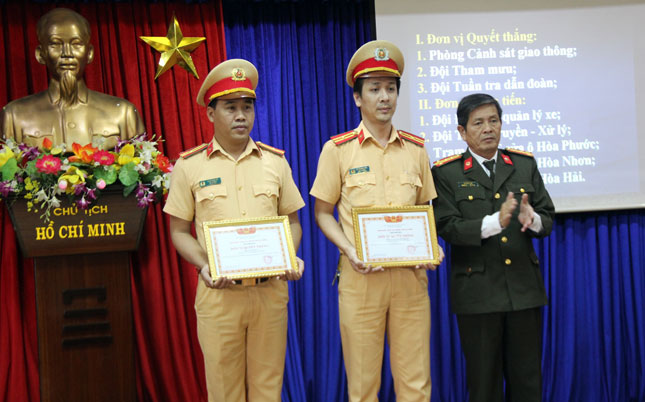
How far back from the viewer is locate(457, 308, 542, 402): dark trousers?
2.58 meters

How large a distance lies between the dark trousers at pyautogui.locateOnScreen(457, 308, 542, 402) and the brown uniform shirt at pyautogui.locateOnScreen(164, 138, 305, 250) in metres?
1.02

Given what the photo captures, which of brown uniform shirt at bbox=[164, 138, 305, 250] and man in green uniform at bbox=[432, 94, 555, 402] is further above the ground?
brown uniform shirt at bbox=[164, 138, 305, 250]

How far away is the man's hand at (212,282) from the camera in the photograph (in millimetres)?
2236

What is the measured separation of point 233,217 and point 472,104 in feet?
3.83

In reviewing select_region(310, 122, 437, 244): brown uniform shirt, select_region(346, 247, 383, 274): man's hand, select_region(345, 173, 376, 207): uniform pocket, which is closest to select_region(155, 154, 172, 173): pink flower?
select_region(310, 122, 437, 244): brown uniform shirt

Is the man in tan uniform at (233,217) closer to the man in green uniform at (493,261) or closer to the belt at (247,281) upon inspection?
the belt at (247,281)

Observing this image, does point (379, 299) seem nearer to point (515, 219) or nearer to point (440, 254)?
point (440, 254)

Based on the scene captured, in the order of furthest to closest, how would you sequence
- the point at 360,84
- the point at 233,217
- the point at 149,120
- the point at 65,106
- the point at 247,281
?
the point at 149,120
the point at 65,106
the point at 360,84
the point at 233,217
the point at 247,281

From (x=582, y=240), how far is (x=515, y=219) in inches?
61.0

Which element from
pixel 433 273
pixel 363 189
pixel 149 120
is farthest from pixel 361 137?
pixel 149 120

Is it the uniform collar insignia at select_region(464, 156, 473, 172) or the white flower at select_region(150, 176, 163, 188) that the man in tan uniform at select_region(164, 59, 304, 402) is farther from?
the uniform collar insignia at select_region(464, 156, 473, 172)

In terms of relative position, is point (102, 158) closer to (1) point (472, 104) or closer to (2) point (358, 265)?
(2) point (358, 265)

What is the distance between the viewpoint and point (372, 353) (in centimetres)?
247

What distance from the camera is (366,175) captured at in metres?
2.55
